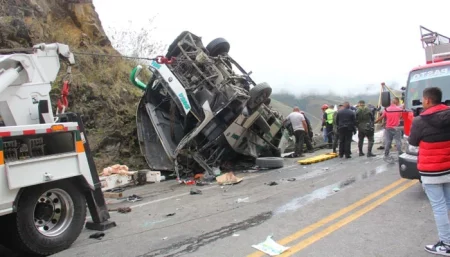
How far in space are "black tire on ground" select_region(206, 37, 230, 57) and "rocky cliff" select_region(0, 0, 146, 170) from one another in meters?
2.98

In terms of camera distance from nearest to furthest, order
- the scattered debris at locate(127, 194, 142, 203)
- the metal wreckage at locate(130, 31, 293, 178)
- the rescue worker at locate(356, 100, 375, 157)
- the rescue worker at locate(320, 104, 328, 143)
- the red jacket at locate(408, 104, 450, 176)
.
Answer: the red jacket at locate(408, 104, 450, 176) → the scattered debris at locate(127, 194, 142, 203) → the metal wreckage at locate(130, 31, 293, 178) → the rescue worker at locate(356, 100, 375, 157) → the rescue worker at locate(320, 104, 328, 143)

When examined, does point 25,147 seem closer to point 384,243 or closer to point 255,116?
point 384,243

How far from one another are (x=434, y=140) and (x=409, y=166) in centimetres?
218

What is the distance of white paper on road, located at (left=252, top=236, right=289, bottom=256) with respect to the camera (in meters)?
4.12

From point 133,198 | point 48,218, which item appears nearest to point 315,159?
point 133,198

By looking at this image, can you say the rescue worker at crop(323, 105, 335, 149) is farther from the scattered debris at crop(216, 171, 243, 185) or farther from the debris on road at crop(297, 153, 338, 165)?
the scattered debris at crop(216, 171, 243, 185)

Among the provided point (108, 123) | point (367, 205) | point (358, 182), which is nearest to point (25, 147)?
point (367, 205)

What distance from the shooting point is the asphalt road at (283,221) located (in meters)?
4.29

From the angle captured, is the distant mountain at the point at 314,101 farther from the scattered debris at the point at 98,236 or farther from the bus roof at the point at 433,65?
the scattered debris at the point at 98,236

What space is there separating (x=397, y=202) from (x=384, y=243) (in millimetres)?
1891

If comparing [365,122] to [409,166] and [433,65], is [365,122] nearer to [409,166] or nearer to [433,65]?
[433,65]

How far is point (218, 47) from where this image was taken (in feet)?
34.1

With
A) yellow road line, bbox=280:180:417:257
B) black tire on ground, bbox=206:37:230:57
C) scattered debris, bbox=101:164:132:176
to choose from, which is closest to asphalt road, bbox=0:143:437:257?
yellow road line, bbox=280:180:417:257

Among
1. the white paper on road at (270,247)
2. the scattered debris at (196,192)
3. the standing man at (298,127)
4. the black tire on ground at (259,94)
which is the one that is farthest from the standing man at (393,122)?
the white paper on road at (270,247)
